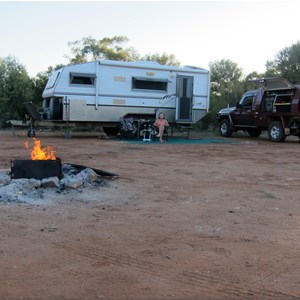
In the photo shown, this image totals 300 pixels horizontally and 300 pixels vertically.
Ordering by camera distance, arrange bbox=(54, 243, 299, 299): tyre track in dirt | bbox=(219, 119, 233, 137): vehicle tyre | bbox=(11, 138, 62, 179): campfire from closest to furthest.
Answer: bbox=(54, 243, 299, 299): tyre track in dirt, bbox=(11, 138, 62, 179): campfire, bbox=(219, 119, 233, 137): vehicle tyre

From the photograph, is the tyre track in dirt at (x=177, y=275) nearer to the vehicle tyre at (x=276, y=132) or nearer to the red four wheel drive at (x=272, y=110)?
the red four wheel drive at (x=272, y=110)

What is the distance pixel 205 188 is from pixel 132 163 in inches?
126

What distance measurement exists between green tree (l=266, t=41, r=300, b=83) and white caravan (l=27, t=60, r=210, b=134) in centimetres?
1712

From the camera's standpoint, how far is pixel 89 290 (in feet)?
10.2

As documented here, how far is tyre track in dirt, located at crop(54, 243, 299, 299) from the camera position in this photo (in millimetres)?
3091

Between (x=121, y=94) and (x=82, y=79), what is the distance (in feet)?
5.77

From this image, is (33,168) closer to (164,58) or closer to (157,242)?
(157,242)

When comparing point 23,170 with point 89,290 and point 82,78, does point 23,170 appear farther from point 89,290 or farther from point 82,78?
point 82,78

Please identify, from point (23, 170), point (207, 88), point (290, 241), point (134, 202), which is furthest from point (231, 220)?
point (207, 88)

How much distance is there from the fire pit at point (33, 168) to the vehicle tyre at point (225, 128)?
1500 centimetres

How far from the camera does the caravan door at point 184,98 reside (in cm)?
1805

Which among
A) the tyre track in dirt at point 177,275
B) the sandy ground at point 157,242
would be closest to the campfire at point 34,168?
the sandy ground at point 157,242

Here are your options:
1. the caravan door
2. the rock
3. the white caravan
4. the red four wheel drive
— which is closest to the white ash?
the rock

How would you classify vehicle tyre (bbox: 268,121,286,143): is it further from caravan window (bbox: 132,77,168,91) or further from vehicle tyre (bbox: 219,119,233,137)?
caravan window (bbox: 132,77,168,91)
